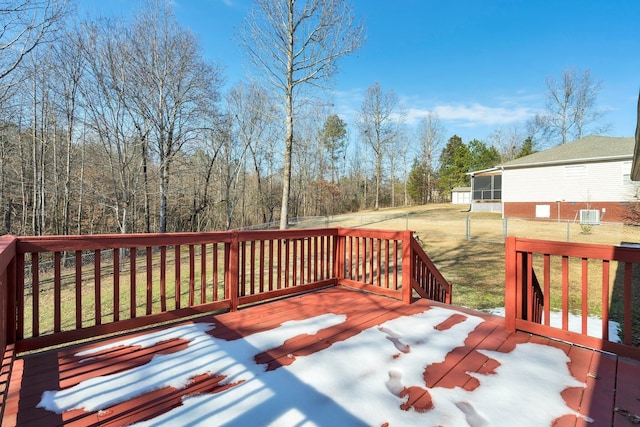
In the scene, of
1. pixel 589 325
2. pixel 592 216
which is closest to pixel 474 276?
pixel 589 325

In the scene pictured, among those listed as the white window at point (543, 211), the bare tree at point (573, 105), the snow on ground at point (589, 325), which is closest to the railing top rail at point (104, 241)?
the snow on ground at point (589, 325)

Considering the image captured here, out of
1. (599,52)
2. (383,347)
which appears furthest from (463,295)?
(599,52)

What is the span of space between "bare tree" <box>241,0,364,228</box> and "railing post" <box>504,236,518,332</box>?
8636 mm

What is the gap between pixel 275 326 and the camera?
110 inches

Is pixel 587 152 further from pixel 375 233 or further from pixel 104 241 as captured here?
pixel 104 241

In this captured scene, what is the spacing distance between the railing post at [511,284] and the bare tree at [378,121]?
26.8 metres

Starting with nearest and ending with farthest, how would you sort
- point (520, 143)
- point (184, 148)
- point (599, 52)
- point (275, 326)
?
point (275, 326) < point (184, 148) < point (599, 52) < point (520, 143)

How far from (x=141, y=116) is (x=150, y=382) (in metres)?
12.6

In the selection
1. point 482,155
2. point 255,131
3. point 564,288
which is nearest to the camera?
point 564,288

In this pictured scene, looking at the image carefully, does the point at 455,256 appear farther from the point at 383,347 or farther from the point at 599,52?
the point at 599,52

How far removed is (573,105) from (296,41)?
2641cm

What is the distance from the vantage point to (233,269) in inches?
128

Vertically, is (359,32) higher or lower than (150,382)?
higher

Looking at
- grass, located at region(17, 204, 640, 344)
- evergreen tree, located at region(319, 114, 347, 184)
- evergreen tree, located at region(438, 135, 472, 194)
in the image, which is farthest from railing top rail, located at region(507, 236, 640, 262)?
evergreen tree, located at region(438, 135, 472, 194)
